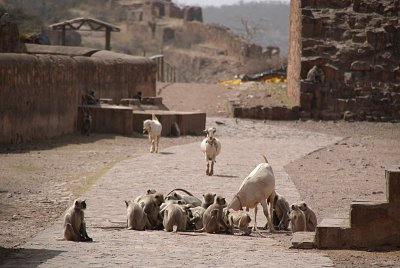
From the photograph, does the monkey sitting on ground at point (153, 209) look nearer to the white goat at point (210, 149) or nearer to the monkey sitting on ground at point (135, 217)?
the monkey sitting on ground at point (135, 217)

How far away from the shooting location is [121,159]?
969 inches

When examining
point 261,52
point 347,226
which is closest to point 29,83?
point 347,226

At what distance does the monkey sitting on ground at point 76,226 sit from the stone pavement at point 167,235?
152 millimetres

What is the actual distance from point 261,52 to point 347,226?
2486 inches

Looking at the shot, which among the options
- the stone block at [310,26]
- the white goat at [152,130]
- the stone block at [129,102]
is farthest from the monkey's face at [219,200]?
the stone block at [310,26]

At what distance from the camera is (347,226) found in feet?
42.9

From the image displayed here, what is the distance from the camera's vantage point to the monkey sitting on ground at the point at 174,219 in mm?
14539

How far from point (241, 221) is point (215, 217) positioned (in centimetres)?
40

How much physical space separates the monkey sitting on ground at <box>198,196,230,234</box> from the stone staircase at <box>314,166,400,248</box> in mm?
1841

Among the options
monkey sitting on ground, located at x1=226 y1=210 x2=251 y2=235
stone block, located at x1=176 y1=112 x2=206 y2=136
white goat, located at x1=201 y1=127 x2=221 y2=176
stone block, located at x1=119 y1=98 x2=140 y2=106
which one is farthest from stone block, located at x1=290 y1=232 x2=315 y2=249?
stone block, located at x1=119 y1=98 x2=140 y2=106

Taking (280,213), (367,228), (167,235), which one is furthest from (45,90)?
(367,228)

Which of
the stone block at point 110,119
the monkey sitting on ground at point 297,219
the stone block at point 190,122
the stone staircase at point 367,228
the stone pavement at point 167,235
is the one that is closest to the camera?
the stone pavement at point 167,235

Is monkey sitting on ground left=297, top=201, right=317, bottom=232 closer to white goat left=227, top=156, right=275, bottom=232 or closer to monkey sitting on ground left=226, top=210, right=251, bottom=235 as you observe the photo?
white goat left=227, top=156, right=275, bottom=232

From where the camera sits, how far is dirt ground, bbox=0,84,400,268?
1511 centimetres
